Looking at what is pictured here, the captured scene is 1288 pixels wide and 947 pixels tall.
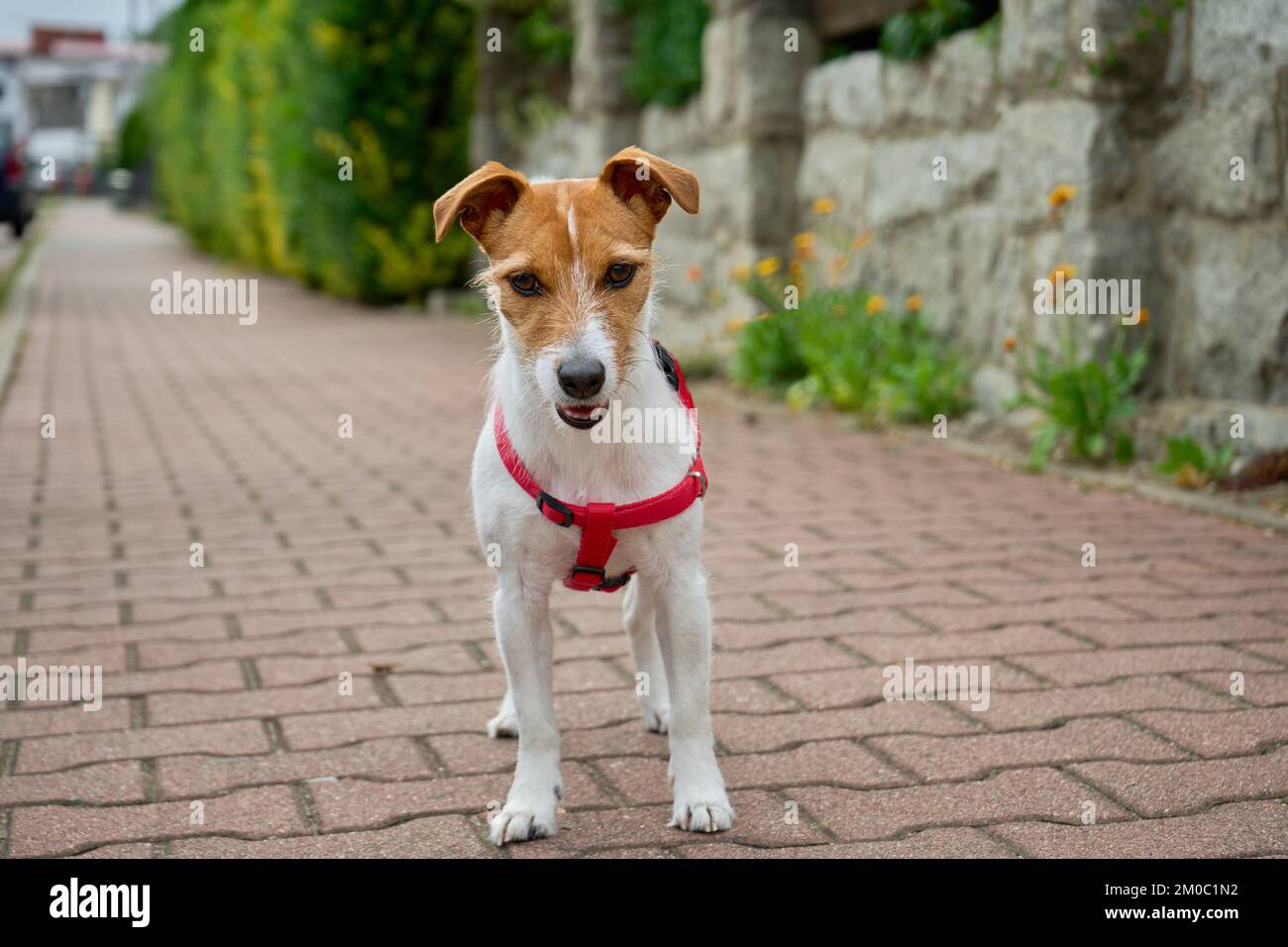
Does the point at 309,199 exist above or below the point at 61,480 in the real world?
above

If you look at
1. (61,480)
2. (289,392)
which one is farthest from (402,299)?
(61,480)

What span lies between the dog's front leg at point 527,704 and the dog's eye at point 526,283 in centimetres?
66

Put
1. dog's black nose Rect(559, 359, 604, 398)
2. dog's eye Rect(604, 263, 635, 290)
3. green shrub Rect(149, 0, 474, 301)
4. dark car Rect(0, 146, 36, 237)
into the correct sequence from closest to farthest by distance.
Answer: dog's black nose Rect(559, 359, 604, 398) → dog's eye Rect(604, 263, 635, 290) → green shrub Rect(149, 0, 474, 301) → dark car Rect(0, 146, 36, 237)

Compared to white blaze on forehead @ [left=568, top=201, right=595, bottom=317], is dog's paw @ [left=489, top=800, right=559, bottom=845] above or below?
below

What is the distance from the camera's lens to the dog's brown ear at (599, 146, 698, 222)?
123 inches

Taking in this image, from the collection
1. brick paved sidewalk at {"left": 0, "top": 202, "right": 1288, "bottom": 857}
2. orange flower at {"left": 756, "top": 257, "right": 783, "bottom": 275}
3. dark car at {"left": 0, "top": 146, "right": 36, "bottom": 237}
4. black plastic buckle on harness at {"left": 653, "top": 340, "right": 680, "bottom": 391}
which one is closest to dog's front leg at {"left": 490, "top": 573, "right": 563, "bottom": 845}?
brick paved sidewalk at {"left": 0, "top": 202, "right": 1288, "bottom": 857}

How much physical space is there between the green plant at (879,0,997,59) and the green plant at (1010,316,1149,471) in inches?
87.6

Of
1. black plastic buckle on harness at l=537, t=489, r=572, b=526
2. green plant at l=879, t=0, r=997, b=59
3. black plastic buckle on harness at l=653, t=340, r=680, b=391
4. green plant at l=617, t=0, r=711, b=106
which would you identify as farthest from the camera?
green plant at l=617, t=0, r=711, b=106

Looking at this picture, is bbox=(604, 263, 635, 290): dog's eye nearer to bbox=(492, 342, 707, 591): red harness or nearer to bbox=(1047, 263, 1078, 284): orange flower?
bbox=(492, 342, 707, 591): red harness

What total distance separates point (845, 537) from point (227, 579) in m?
2.44

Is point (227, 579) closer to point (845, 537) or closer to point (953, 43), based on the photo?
point (845, 537)

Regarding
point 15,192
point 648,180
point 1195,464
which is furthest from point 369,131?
point 15,192

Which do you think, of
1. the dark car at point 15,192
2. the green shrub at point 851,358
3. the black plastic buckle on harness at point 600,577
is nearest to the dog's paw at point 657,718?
the black plastic buckle on harness at point 600,577

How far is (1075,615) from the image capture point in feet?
15.4
